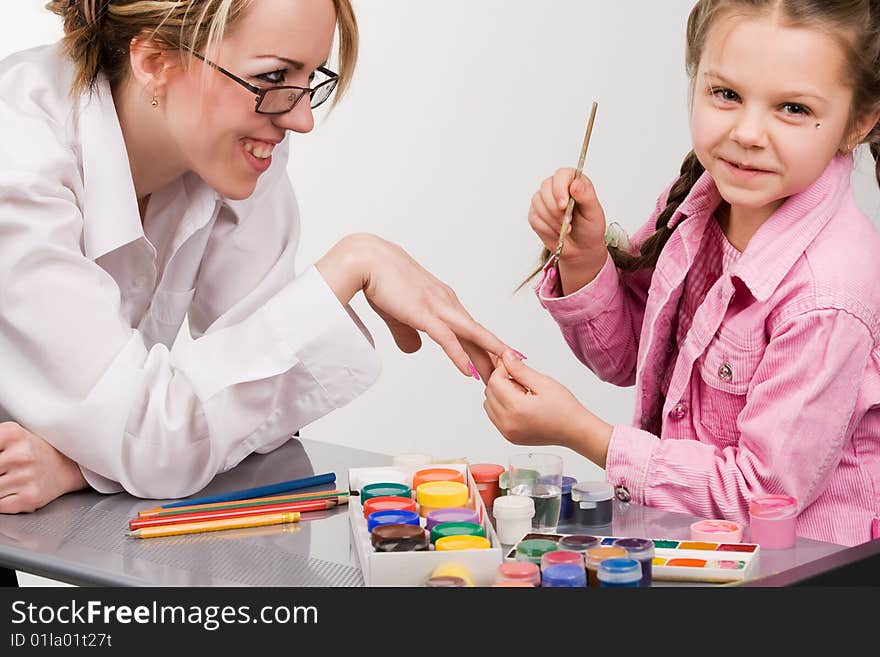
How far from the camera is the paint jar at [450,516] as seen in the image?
3.51 ft


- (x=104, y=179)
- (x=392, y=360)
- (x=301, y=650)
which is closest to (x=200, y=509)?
(x=301, y=650)

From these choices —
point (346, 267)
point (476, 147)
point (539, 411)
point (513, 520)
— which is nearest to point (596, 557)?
point (513, 520)

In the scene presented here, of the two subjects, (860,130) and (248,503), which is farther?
(860,130)

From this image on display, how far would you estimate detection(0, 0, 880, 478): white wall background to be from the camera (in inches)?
119

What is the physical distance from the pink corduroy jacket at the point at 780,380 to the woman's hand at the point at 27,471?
0.55 m

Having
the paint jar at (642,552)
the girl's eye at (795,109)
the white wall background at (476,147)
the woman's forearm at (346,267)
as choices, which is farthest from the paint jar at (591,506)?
the white wall background at (476,147)

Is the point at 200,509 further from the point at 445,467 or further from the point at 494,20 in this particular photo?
the point at 494,20

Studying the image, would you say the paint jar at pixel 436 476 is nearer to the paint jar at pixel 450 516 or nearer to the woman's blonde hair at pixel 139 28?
the paint jar at pixel 450 516

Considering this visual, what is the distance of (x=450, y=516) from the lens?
108 centimetres

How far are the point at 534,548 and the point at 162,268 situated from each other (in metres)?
0.74

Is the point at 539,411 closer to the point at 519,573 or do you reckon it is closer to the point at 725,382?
the point at 725,382

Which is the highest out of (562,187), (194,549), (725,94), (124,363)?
(725,94)

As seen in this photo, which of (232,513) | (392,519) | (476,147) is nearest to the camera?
(392,519)

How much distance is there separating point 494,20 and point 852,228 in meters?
1.86
